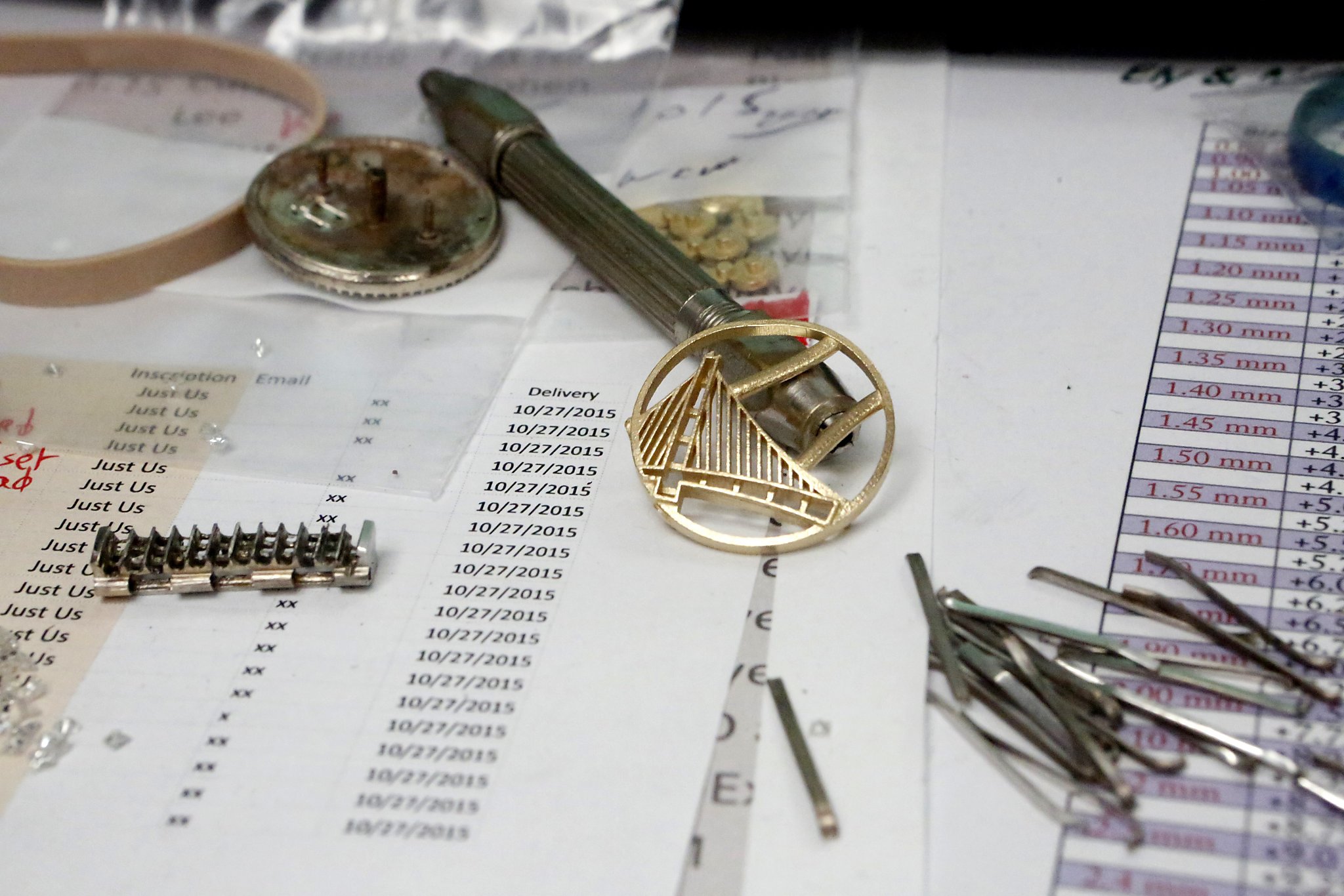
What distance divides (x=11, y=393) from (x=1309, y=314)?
0.98m

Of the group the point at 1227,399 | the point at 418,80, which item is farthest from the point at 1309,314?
the point at 418,80

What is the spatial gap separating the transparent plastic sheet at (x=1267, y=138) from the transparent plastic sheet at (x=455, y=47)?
0.52 meters

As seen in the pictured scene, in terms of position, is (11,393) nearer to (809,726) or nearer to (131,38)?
(131,38)

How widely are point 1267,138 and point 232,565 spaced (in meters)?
0.94

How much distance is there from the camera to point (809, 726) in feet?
2.29

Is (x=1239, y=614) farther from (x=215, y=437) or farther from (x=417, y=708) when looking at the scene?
(x=215, y=437)

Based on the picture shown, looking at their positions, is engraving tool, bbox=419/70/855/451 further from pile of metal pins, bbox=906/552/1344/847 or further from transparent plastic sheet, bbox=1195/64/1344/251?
transparent plastic sheet, bbox=1195/64/1344/251

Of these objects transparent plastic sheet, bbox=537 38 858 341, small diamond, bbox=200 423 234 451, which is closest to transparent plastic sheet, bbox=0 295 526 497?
small diamond, bbox=200 423 234 451

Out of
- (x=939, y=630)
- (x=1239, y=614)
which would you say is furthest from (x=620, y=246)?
(x=1239, y=614)

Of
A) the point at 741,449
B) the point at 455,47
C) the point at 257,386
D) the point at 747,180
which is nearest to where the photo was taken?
the point at 741,449

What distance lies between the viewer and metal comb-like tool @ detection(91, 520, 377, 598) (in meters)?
0.77

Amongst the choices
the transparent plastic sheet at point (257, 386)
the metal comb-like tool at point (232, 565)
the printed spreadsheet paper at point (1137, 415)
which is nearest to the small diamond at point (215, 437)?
the transparent plastic sheet at point (257, 386)

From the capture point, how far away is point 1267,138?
1103 millimetres

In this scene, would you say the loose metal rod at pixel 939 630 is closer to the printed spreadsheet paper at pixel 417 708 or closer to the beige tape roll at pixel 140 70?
the printed spreadsheet paper at pixel 417 708
